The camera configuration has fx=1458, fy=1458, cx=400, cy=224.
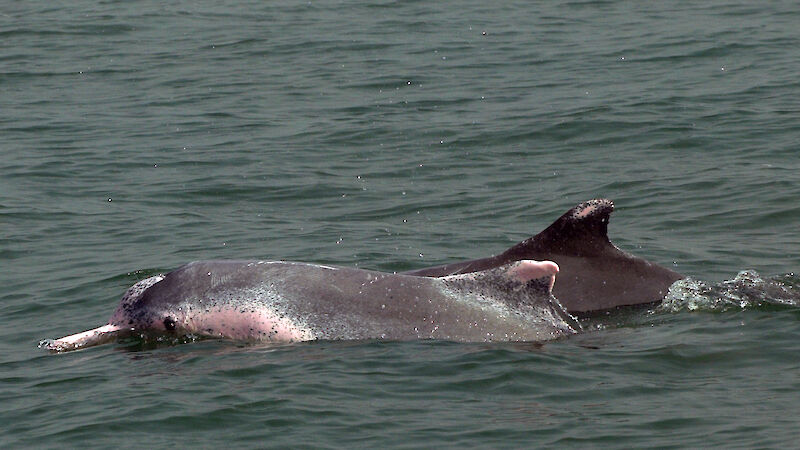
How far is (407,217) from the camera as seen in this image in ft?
60.0

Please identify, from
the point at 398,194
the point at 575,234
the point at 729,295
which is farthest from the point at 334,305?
the point at 398,194

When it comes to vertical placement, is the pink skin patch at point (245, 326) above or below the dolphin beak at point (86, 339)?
above

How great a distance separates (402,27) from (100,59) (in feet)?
21.4

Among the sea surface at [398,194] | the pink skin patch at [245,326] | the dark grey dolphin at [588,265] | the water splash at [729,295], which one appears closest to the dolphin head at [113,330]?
the sea surface at [398,194]

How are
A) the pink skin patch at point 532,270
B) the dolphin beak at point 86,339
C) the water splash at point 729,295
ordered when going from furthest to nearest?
the water splash at point 729,295
the dolphin beak at point 86,339
the pink skin patch at point 532,270

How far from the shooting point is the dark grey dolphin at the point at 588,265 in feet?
41.3

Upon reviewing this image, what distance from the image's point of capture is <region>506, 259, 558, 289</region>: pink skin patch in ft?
38.4

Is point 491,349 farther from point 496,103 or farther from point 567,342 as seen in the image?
point 496,103

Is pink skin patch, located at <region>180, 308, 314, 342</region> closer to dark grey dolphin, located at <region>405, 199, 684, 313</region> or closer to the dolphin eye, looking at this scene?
the dolphin eye

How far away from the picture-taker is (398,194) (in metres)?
19.5

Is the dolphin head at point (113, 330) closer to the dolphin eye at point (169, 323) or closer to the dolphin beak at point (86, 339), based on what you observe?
the dolphin beak at point (86, 339)

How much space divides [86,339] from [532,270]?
3973 mm

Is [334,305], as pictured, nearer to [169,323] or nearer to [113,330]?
[169,323]

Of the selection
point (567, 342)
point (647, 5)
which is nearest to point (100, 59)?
point (647, 5)
